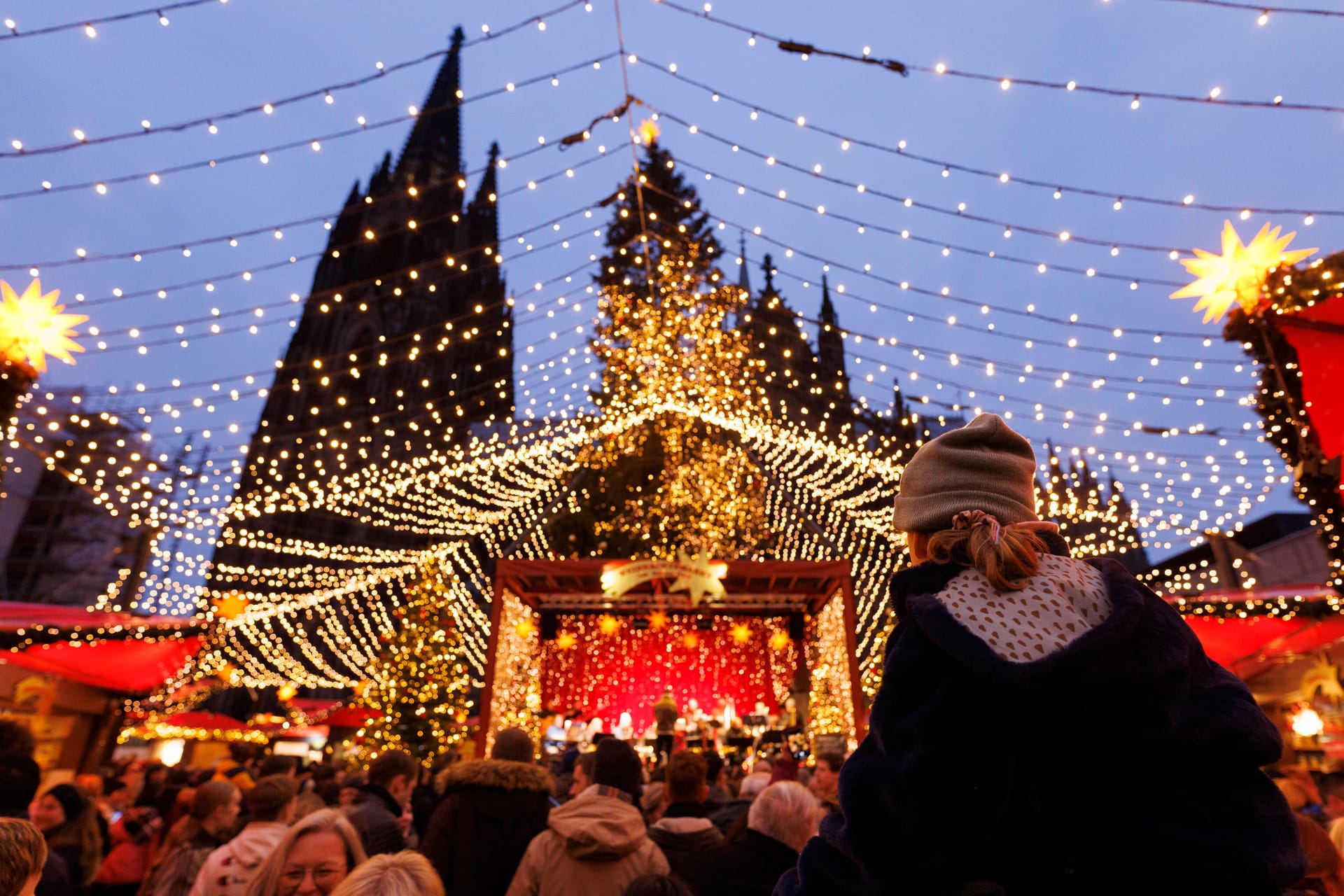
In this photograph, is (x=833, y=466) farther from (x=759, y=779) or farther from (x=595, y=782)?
(x=595, y=782)

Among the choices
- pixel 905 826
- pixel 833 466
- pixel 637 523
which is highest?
pixel 833 466

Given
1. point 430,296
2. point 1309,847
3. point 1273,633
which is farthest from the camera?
point 430,296

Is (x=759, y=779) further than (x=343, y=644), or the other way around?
(x=343, y=644)

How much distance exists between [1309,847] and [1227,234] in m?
5.69

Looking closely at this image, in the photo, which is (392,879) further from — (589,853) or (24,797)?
(24,797)

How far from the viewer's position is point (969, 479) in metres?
1.32

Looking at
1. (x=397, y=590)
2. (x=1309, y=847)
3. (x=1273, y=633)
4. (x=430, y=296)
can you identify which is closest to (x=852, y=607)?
(x=1273, y=633)

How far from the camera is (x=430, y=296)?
4916 cm

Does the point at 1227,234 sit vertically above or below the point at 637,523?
below

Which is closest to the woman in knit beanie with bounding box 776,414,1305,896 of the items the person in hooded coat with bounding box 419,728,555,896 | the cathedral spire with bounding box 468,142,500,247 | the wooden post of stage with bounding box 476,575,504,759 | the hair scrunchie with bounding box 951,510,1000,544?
the hair scrunchie with bounding box 951,510,1000,544

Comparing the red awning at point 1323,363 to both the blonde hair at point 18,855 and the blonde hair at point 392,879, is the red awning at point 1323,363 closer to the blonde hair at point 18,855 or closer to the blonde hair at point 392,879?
the blonde hair at point 392,879

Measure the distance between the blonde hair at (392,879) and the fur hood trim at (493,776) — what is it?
1.55 m

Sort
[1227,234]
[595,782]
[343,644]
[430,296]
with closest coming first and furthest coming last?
[595,782] → [1227,234] → [343,644] → [430,296]

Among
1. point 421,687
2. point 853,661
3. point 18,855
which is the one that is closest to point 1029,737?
point 18,855
